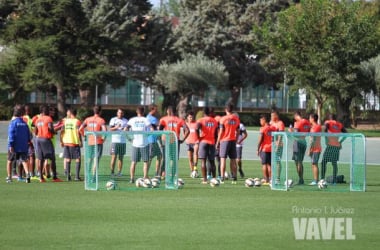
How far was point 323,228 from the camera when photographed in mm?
14562

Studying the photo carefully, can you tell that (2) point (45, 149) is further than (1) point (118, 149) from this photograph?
Yes

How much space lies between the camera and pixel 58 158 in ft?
112

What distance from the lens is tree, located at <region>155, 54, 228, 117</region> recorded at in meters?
77.2

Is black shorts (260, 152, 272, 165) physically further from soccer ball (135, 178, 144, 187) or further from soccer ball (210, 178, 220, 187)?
soccer ball (135, 178, 144, 187)

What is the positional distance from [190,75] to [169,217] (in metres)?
61.9

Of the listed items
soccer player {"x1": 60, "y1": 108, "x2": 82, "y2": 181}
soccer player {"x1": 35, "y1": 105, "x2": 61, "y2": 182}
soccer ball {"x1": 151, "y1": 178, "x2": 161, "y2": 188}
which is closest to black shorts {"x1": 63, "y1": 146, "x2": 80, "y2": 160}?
soccer player {"x1": 60, "y1": 108, "x2": 82, "y2": 181}

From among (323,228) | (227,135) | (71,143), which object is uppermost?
(227,135)

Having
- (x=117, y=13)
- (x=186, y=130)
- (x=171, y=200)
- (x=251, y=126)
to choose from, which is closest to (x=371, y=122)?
(x=251, y=126)

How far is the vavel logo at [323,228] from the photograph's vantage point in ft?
45.5

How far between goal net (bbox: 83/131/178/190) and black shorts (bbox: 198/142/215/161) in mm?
1135

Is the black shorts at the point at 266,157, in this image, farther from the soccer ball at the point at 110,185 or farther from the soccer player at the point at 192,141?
the soccer ball at the point at 110,185

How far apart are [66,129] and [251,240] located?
37.8ft

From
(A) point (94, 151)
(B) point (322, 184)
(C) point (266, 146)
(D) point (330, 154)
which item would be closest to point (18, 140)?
(A) point (94, 151)

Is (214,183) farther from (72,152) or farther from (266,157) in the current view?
(72,152)
